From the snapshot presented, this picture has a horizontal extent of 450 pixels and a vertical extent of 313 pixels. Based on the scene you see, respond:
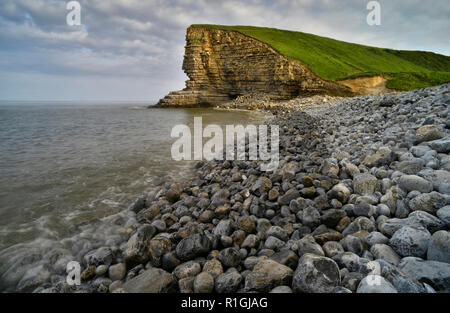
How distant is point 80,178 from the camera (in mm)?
6578

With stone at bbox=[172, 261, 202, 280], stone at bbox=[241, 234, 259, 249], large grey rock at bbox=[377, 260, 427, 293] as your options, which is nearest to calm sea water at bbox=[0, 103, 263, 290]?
stone at bbox=[172, 261, 202, 280]

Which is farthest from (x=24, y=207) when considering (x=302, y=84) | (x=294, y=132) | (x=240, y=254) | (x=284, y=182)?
(x=302, y=84)

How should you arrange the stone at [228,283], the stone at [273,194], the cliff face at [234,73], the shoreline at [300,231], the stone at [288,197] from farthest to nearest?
the cliff face at [234,73], the stone at [273,194], the stone at [288,197], the stone at [228,283], the shoreline at [300,231]

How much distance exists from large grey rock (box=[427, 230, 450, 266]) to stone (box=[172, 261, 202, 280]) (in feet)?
7.48

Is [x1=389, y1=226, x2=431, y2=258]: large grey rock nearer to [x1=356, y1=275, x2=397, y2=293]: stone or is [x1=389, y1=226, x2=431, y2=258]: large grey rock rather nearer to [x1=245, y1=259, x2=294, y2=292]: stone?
[x1=356, y1=275, x2=397, y2=293]: stone

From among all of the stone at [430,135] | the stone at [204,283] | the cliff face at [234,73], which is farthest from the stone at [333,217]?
the cliff face at [234,73]

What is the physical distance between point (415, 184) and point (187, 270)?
3172 millimetres

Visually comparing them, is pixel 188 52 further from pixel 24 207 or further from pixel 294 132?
pixel 24 207

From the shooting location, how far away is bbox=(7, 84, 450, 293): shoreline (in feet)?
6.79

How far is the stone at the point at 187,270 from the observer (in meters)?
2.49

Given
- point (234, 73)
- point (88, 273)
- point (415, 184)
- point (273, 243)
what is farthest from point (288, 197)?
point (234, 73)

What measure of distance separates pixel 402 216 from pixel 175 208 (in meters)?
3.65

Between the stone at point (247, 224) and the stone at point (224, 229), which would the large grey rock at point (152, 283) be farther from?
the stone at point (247, 224)

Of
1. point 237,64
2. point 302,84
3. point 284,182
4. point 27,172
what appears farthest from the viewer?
point 237,64
